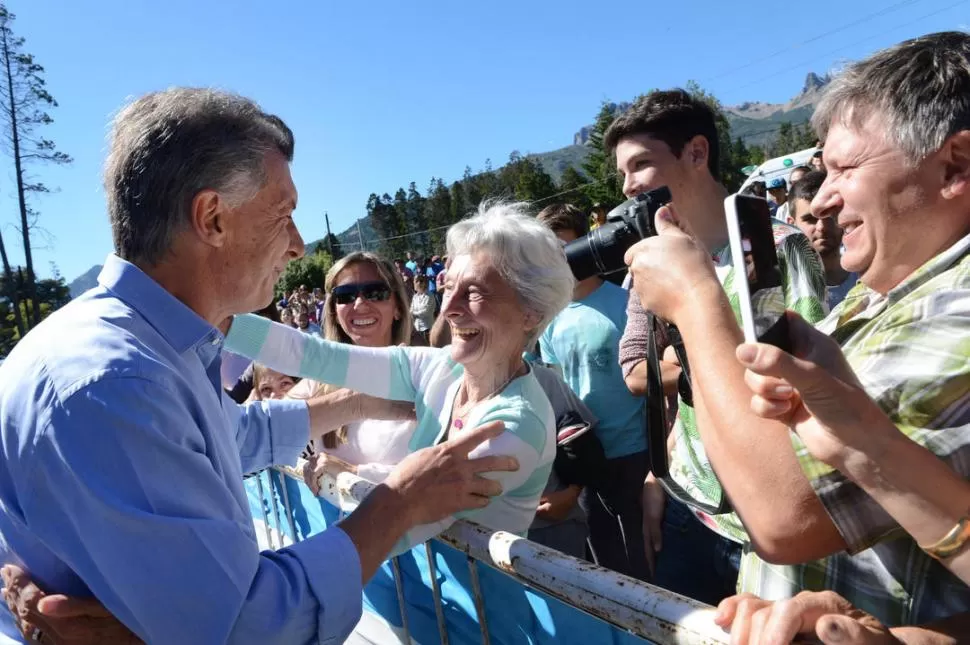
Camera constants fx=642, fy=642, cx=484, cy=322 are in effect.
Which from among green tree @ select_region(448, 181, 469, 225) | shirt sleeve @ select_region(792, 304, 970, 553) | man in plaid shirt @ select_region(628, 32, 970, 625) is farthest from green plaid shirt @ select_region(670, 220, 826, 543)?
green tree @ select_region(448, 181, 469, 225)

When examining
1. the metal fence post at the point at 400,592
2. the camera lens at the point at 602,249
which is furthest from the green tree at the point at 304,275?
the camera lens at the point at 602,249

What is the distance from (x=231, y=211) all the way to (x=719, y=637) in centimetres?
119

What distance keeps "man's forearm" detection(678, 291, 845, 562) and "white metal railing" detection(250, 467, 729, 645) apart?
16 cm

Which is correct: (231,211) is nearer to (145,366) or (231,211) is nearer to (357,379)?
(145,366)

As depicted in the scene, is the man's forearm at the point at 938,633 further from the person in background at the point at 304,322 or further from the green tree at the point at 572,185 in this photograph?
the green tree at the point at 572,185

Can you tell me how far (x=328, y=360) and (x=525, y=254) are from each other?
0.85 m

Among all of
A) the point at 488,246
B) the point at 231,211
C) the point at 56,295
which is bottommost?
the point at 488,246

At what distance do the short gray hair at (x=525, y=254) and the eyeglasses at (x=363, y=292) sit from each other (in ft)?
3.46

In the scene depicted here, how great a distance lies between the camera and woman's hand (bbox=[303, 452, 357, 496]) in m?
2.11

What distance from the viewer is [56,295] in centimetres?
2728

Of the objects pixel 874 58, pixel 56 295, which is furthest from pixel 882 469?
pixel 56 295

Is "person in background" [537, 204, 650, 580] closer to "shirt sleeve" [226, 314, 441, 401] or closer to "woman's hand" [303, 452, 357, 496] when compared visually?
"shirt sleeve" [226, 314, 441, 401]

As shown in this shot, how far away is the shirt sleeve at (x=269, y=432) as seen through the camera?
6.66 ft

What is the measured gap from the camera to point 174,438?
107 cm
